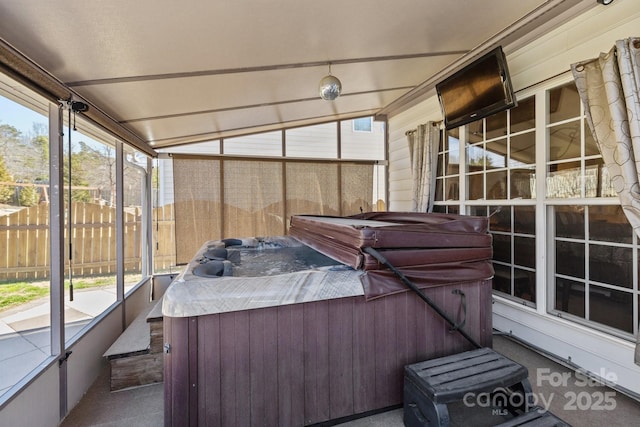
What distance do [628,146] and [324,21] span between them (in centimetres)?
222

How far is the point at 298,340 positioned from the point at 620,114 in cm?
258

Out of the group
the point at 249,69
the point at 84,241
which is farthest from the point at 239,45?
the point at 84,241

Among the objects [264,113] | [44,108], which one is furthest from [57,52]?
[264,113]

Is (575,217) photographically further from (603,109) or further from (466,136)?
(466,136)

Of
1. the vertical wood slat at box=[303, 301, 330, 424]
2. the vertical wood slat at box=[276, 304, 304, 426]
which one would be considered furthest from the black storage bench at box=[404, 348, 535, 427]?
the vertical wood slat at box=[276, 304, 304, 426]

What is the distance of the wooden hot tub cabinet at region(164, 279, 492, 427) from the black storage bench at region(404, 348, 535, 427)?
0.16m

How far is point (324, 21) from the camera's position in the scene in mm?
2080

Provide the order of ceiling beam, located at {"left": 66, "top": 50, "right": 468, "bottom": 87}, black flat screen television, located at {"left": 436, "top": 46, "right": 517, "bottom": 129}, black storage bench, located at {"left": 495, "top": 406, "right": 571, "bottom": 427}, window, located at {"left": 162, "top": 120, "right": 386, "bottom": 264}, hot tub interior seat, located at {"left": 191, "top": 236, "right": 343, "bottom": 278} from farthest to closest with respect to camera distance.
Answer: window, located at {"left": 162, "top": 120, "right": 386, "bottom": 264} < black flat screen television, located at {"left": 436, "top": 46, "right": 517, "bottom": 129} < ceiling beam, located at {"left": 66, "top": 50, "right": 468, "bottom": 87} < hot tub interior seat, located at {"left": 191, "top": 236, "right": 343, "bottom": 278} < black storage bench, located at {"left": 495, "top": 406, "right": 571, "bottom": 427}

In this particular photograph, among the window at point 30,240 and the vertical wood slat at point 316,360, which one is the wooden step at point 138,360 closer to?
the window at point 30,240

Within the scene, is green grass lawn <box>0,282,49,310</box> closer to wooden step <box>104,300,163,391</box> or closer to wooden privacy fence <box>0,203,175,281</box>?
wooden privacy fence <box>0,203,175,281</box>

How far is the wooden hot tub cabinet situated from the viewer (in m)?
1.57

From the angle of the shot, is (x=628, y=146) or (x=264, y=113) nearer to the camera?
(x=628, y=146)

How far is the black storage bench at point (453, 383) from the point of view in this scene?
5.18ft

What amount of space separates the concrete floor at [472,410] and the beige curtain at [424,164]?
2.30 meters
